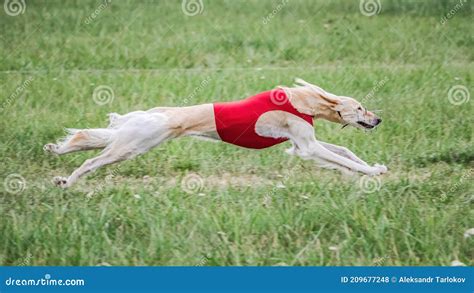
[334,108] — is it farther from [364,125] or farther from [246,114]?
[246,114]

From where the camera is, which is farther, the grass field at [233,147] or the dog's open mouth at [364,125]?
the dog's open mouth at [364,125]

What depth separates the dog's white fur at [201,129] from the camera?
5.20 meters

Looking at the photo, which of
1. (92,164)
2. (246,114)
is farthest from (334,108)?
(92,164)

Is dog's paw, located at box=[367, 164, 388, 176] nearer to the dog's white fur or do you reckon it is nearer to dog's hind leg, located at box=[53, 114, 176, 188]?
the dog's white fur

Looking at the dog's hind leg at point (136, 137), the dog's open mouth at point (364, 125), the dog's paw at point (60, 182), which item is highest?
the dog's open mouth at point (364, 125)

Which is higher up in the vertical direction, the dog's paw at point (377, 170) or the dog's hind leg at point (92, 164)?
the dog's hind leg at point (92, 164)

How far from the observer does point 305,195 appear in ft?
17.4

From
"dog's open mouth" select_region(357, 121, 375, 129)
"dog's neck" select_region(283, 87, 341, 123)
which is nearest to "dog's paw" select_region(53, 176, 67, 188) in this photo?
"dog's neck" select_region(283, 87, 341, 123)

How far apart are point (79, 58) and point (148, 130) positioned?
4.11 metres

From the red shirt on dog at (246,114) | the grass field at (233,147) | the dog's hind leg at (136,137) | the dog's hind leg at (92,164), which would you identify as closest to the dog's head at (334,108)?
the red shirt on dog at (246,114)

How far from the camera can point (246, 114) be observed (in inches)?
204

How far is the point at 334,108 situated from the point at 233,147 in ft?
4.39

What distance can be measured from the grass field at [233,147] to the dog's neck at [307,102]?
0.56 metres

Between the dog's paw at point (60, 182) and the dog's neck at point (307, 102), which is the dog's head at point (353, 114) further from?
the dog's paw at point (60, 182)
